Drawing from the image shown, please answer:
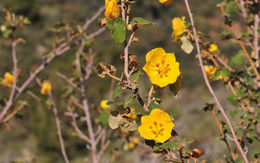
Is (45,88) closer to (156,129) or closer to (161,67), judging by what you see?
(161,67)

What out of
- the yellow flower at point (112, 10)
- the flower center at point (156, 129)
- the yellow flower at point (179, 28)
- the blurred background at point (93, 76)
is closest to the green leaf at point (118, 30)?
the yellow flower at point (112, 10)

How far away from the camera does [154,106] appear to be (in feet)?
2.87

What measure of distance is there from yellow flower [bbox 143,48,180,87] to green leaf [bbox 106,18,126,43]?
0.46 ft

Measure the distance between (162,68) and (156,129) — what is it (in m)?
0.22

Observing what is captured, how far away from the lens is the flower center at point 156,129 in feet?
2.88

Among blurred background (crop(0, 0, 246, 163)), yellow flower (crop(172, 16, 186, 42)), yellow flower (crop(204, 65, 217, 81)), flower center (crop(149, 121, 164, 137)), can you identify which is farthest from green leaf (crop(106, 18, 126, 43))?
blurred background (crop(0, 0, 246, 163))

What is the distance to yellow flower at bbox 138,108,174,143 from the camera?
87 centimetres

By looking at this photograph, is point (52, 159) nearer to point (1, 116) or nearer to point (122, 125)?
point (1, 116)

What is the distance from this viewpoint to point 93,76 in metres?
8.46

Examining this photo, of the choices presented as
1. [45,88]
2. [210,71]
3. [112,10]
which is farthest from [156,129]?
[45,88]

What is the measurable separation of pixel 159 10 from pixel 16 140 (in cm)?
983

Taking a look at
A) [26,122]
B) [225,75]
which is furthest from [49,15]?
[225,75]

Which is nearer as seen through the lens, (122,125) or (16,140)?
(122,125)

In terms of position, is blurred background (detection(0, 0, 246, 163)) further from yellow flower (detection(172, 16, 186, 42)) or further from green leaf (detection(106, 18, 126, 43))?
green leaf (detection(106, 18, 126, 43))
